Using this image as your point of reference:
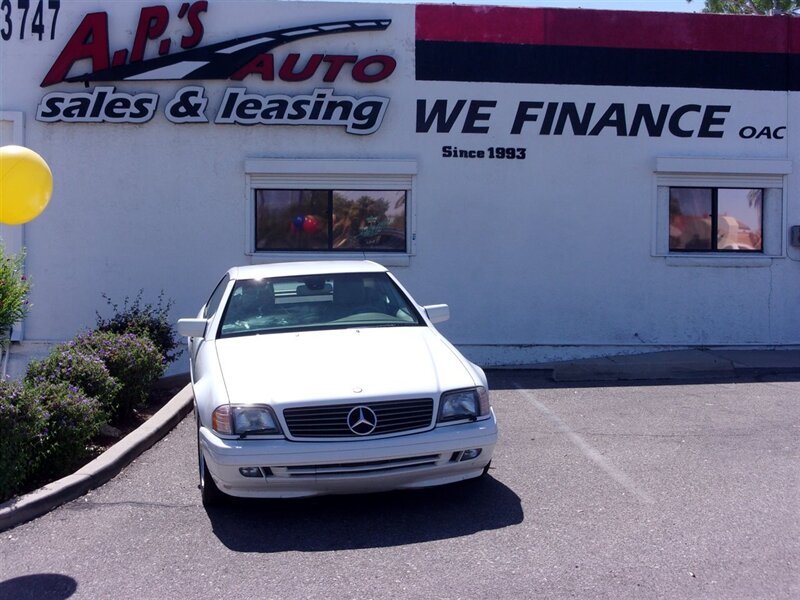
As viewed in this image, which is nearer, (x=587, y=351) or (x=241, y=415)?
(x=241, y=415)

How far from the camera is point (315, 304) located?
742 cm

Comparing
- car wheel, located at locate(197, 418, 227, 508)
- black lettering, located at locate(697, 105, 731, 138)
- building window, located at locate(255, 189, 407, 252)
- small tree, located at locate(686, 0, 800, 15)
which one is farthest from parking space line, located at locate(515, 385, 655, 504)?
small tree, located at locate(686, 0, 800, 15)

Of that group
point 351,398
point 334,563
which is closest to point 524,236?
point 351,398

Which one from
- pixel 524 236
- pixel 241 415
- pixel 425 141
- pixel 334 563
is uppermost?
pixel 425 141

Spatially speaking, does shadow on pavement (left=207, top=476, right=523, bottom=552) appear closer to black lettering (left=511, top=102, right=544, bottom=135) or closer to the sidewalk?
the sidewalk

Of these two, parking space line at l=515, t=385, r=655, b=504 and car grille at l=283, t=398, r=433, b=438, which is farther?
parking space line at l=515, t=385, r=655, b=504

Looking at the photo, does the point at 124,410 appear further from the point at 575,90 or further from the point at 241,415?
the point at 575,90

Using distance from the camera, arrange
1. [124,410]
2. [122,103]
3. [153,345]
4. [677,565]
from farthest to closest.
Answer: [122,103]
[153,345]
[124,410]
[677,565]

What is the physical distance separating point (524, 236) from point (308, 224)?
2.91m

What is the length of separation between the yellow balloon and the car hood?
5.49ft

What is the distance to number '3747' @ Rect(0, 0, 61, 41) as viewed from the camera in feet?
38.8

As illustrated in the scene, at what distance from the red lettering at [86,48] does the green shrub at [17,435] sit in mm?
6544

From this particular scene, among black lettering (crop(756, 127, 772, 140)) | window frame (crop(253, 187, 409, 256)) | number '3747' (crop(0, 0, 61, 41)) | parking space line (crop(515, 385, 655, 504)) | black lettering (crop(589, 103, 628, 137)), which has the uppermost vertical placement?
number '3747' (crop(0, 0, 61, 41))

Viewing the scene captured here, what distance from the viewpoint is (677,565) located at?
5.06 metres
